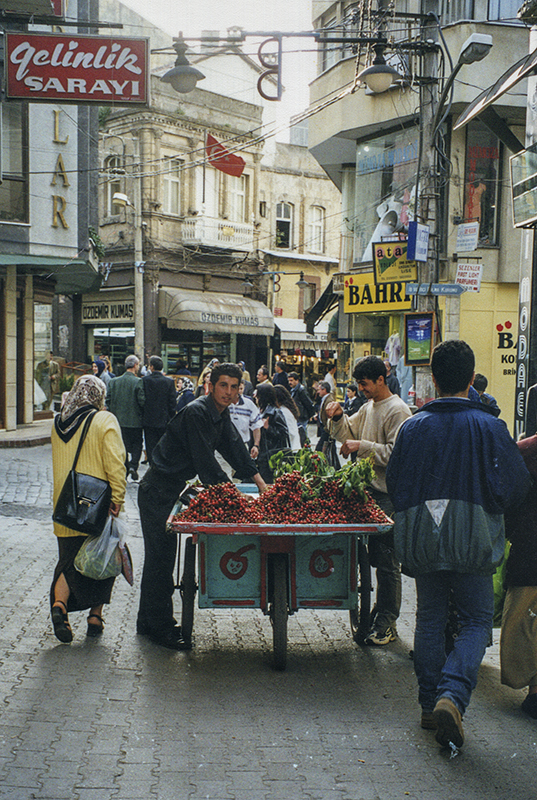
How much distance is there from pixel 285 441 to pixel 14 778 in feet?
21.3

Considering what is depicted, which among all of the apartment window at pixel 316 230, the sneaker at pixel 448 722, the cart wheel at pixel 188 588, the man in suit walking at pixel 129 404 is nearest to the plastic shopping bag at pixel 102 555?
the cart wheel at pixel 188 588

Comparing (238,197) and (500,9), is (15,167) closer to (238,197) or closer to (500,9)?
(500,9)

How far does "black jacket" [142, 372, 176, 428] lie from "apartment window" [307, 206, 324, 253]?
24416mm

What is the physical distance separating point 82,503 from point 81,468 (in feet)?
0.78

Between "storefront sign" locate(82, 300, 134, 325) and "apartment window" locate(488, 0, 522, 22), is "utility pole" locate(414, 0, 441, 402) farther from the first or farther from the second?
"storefront sign" locate(82, 300, 134, 325)

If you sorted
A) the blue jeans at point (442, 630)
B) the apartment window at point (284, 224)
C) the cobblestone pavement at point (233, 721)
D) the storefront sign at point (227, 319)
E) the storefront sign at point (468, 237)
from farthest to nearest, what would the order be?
the apartment window at point (284, 224) → the storefront sign at point (227, 319) → the storefront sign at point (468, 237) → the blue jeans at point (442, 630) → the cobblestone pavement at point (233, 721)

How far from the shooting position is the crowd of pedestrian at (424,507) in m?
3.86

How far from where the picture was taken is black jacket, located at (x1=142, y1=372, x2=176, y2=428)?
1205cm

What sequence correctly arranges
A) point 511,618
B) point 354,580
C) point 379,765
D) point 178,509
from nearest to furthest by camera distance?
point 379,765
point 511,618
point 354,580
point 178,509

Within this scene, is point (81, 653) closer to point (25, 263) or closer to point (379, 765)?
point (379, 765)

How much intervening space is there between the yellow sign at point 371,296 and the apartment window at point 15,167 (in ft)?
24.8

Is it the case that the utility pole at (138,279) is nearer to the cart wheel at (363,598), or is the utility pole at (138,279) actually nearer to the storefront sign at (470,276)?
the storefront sign at (470,276)

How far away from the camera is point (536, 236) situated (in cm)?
858

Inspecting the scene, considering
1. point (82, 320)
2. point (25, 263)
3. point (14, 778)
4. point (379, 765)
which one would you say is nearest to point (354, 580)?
point (379, 765)
